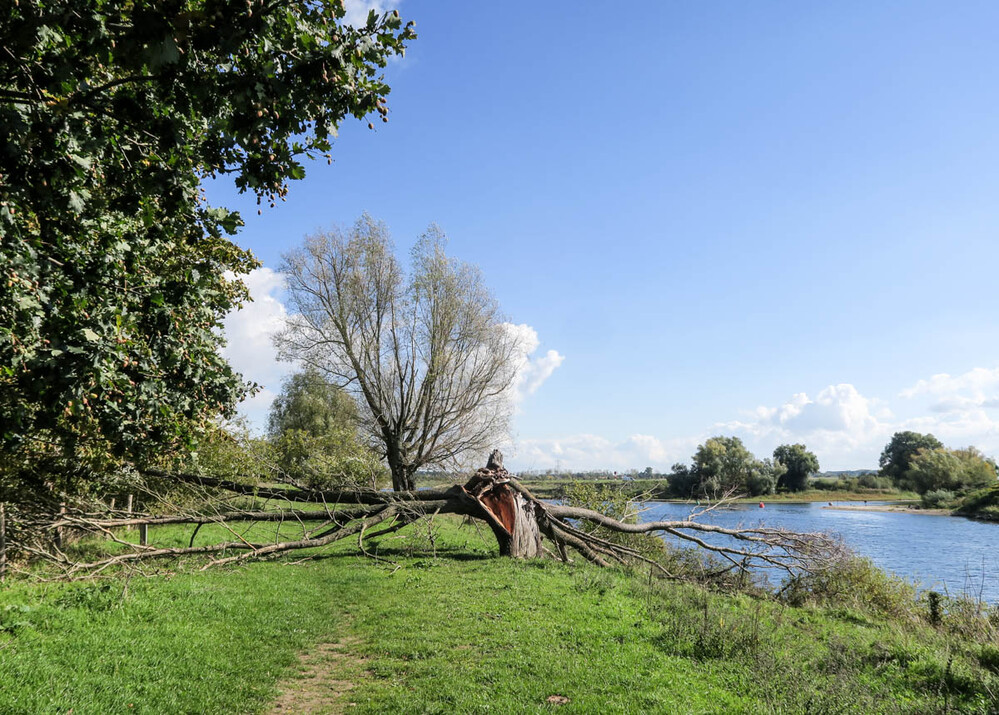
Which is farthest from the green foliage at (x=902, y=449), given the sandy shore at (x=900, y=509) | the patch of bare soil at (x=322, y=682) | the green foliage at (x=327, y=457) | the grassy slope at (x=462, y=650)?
the patch of bare soil at (x=322, y=682)

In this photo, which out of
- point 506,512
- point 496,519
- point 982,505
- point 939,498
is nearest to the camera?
point 496,519

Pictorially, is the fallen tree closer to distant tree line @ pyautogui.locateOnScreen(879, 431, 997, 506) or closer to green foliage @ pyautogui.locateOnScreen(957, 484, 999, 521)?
green foliage @ pyautogui.locateOnScreen(957, 484, 999, 521)

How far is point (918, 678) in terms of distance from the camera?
26.4ft

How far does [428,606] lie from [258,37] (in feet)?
31.6

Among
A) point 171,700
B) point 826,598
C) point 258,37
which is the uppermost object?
point 258,37

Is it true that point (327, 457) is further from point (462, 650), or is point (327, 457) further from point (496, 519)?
point (462, 650)

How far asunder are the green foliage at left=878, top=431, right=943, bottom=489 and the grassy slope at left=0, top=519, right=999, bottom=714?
3541 inches

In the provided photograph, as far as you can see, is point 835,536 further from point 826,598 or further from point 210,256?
point 210,256

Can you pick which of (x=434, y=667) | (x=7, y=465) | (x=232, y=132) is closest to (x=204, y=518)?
(x=7, y=465)

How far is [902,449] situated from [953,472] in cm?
3077

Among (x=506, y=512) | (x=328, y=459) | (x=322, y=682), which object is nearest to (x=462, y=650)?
(x=322, y=682)

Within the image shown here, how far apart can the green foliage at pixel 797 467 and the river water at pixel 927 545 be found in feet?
96.4

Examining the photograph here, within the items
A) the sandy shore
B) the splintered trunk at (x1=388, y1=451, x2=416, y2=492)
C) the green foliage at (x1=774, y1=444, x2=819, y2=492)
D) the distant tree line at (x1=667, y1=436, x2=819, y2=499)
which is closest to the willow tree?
the splintered trunk at (x1=388, y1=451, x2=416, y2=492)

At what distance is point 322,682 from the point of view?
23.8 feet
